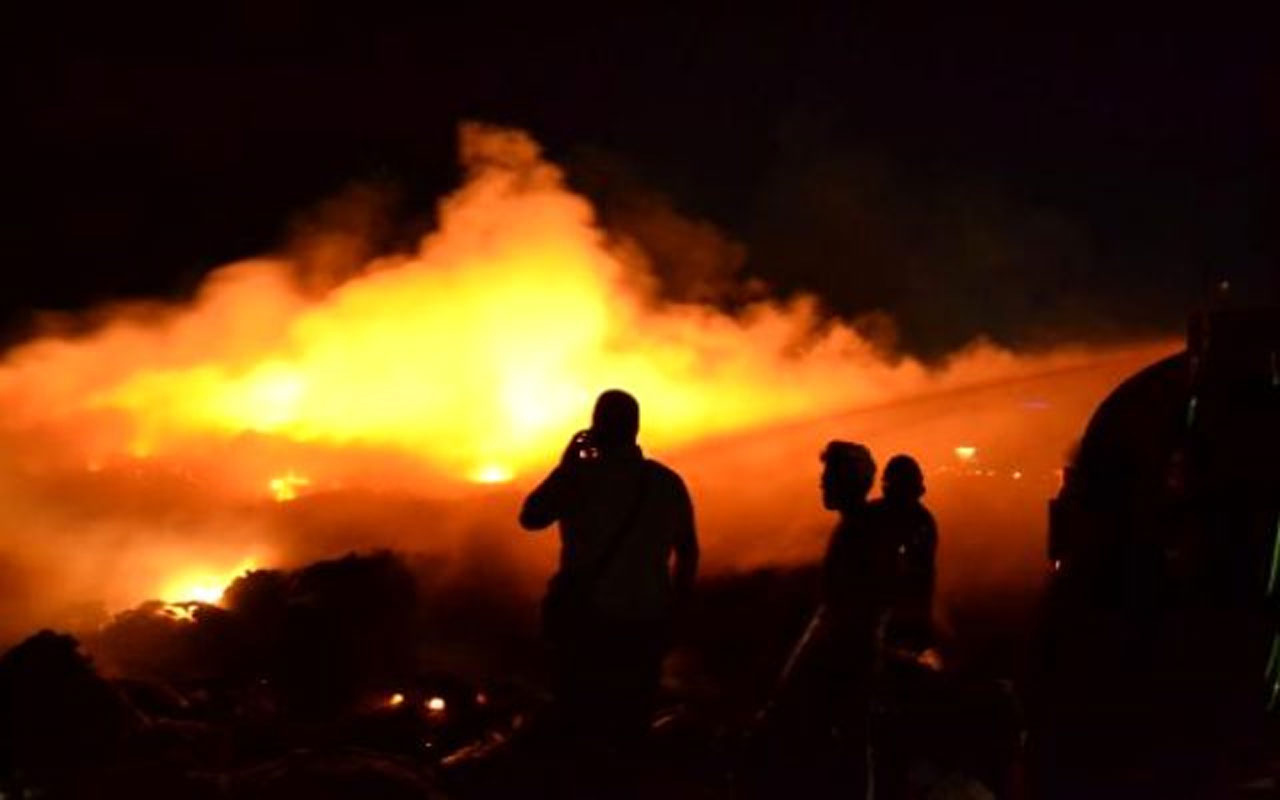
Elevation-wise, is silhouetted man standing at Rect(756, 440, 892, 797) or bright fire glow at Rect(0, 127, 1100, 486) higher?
bright fire glow at Rect(0, 127, 1100, 486)

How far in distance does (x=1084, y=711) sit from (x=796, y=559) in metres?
5.72

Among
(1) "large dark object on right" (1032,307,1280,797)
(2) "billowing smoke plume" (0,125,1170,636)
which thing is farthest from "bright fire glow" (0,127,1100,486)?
(1) "large dark object on right" (1032,307,1280,797)

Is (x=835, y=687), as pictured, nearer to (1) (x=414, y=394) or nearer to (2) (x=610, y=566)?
(2) (x=610, y=566)

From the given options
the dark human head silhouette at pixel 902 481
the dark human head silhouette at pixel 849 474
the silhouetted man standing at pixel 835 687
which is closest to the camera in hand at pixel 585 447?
the dark human head silhouette at pixel 849 474

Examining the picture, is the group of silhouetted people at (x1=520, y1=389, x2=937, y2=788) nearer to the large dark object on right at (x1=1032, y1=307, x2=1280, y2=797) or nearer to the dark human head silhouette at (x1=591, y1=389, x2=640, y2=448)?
the dark human head silhouette at (x1=591, y1=389, x2=640, y2=448)

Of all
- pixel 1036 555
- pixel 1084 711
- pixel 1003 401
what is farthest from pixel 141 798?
pixel 1003 401

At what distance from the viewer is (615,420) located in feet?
12.8

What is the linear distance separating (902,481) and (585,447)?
1091 millimetres

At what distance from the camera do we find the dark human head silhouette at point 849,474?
375 centimetres

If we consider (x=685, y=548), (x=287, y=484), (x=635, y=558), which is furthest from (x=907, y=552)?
(x=287, y=484)

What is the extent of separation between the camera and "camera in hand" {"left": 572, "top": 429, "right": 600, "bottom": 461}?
3.95 meters

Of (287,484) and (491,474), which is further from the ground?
(287,484)

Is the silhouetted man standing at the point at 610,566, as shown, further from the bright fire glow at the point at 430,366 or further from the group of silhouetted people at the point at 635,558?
the bright fire glow at the point at 430,366

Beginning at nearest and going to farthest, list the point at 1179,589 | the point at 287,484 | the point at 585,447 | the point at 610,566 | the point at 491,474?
the point at 610,566
the point at 585,447
the point at 1179,589
the point at 287,484
the point at 491,474
